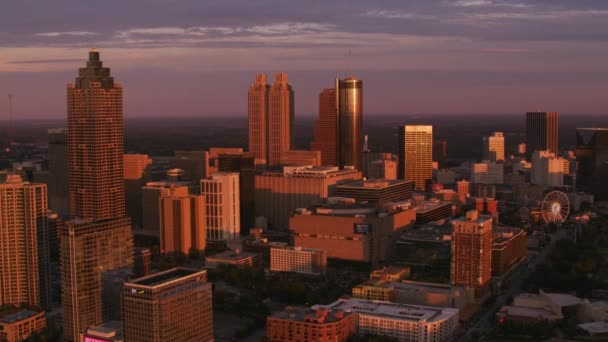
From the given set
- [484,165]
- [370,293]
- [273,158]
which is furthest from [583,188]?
[370,293]

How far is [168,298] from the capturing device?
66.6 ft

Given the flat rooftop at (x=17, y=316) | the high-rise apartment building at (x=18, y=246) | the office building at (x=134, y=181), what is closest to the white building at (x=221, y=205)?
the office building at (x=134, y=181)

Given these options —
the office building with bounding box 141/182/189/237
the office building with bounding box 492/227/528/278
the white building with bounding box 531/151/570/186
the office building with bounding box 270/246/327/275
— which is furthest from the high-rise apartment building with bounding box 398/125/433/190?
the office building with bounding box 270/246/327/275

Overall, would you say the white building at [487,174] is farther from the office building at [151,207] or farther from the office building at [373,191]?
the office building at [151,207]

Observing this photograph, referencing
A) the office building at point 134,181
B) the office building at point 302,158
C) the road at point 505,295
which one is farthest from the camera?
the office building at point 302,158

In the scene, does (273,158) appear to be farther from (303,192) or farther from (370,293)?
(370,293)

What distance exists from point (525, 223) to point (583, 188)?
50.9ft

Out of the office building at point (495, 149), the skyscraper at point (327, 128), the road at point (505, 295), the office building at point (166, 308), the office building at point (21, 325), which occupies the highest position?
the skyscraper at point (327, 128)

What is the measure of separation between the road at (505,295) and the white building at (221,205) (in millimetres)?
13740

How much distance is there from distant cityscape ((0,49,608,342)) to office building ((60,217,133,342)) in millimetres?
50

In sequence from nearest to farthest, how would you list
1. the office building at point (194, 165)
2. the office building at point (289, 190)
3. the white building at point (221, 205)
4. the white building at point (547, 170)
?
the white building at point (221, 205) < the office building at point (289, 190) < the office building at point (194, 165) < the white building at point (547, 170)

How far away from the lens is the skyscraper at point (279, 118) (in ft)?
181

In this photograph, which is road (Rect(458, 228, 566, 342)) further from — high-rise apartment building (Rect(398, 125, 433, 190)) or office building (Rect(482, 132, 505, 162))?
office building (Rect(482, 132, 505, 162))

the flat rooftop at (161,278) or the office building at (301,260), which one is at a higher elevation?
the flat rooftop at (161,278)
